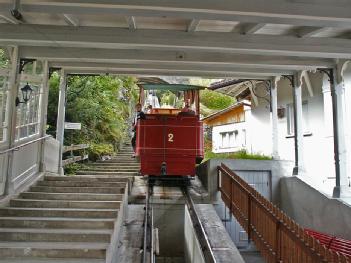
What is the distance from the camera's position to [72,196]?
8.31m

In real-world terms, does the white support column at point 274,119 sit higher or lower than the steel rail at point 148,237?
higher

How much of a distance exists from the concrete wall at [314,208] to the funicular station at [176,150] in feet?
0.13

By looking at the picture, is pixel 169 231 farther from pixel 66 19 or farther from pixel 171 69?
pixel 66 19

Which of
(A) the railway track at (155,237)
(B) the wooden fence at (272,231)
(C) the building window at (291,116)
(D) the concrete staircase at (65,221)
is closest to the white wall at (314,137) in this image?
(C) the building window at (291,116)

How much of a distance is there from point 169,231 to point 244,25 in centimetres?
549

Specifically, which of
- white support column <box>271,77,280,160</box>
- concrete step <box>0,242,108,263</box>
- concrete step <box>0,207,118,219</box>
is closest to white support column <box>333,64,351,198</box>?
white support column <box>271,77,280,160</box>

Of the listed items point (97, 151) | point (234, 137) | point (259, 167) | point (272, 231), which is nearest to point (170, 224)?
point (259, 167)

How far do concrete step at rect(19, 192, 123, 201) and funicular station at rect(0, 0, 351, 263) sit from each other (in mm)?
31

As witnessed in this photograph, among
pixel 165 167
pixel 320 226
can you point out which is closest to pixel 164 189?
pixel 165 167

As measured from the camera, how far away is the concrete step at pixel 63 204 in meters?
7.79

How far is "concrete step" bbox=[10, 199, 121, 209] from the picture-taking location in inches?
307

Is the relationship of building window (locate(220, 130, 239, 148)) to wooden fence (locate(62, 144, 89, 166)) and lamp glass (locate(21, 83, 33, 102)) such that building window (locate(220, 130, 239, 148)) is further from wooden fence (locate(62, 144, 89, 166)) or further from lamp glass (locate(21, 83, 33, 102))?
lamp glass (locate(21, 83, 33, 102))

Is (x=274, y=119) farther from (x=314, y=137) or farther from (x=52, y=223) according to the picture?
(x=52, y=223)

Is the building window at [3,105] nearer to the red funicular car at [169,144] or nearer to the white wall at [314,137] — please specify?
the red funicular car at [169,144]
